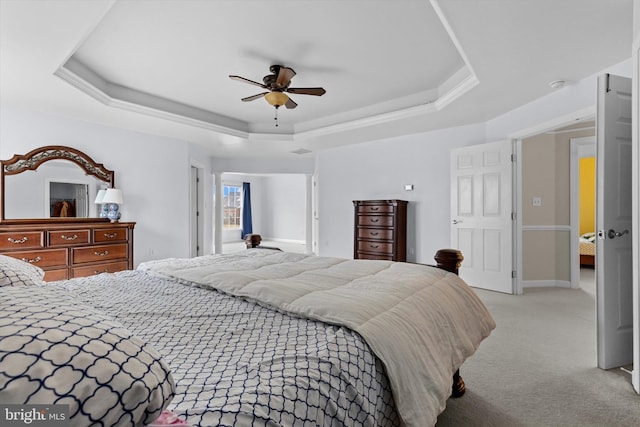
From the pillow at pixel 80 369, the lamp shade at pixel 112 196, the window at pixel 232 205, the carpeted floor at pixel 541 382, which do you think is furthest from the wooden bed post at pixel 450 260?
the window at pixel 232 205

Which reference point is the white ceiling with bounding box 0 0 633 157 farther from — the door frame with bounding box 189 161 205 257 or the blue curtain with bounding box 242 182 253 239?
the blue curtain with bounding box 242 182 253 239

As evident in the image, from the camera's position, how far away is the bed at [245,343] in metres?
0.53

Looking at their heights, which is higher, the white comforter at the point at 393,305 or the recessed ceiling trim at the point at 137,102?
the recessed ceiling trim at the point at 137,102

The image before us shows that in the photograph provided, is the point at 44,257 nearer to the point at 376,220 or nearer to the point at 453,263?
the point at 453,263

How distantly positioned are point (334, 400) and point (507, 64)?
10.2ft

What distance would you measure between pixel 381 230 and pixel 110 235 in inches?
148

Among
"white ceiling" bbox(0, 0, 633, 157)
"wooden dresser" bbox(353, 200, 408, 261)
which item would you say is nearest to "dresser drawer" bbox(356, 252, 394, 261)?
"wooden dresser" bbox(353, 200, 408, 261)

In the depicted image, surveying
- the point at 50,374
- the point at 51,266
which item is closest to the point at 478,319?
the point at 50,374

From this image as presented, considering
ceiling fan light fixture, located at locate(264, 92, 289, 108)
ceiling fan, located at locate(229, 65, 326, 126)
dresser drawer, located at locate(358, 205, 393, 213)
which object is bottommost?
dresser drawer, located at locate(358, 205, 393, 213)

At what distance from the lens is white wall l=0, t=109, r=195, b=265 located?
3.88 metres

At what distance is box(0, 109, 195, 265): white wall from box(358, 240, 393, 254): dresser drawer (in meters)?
2.92

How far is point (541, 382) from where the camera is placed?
208 centimetres

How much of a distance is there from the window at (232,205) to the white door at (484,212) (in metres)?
7.59

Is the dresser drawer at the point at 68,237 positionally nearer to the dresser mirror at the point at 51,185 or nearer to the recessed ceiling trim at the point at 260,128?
the dresser mirror at the point at 51,185
